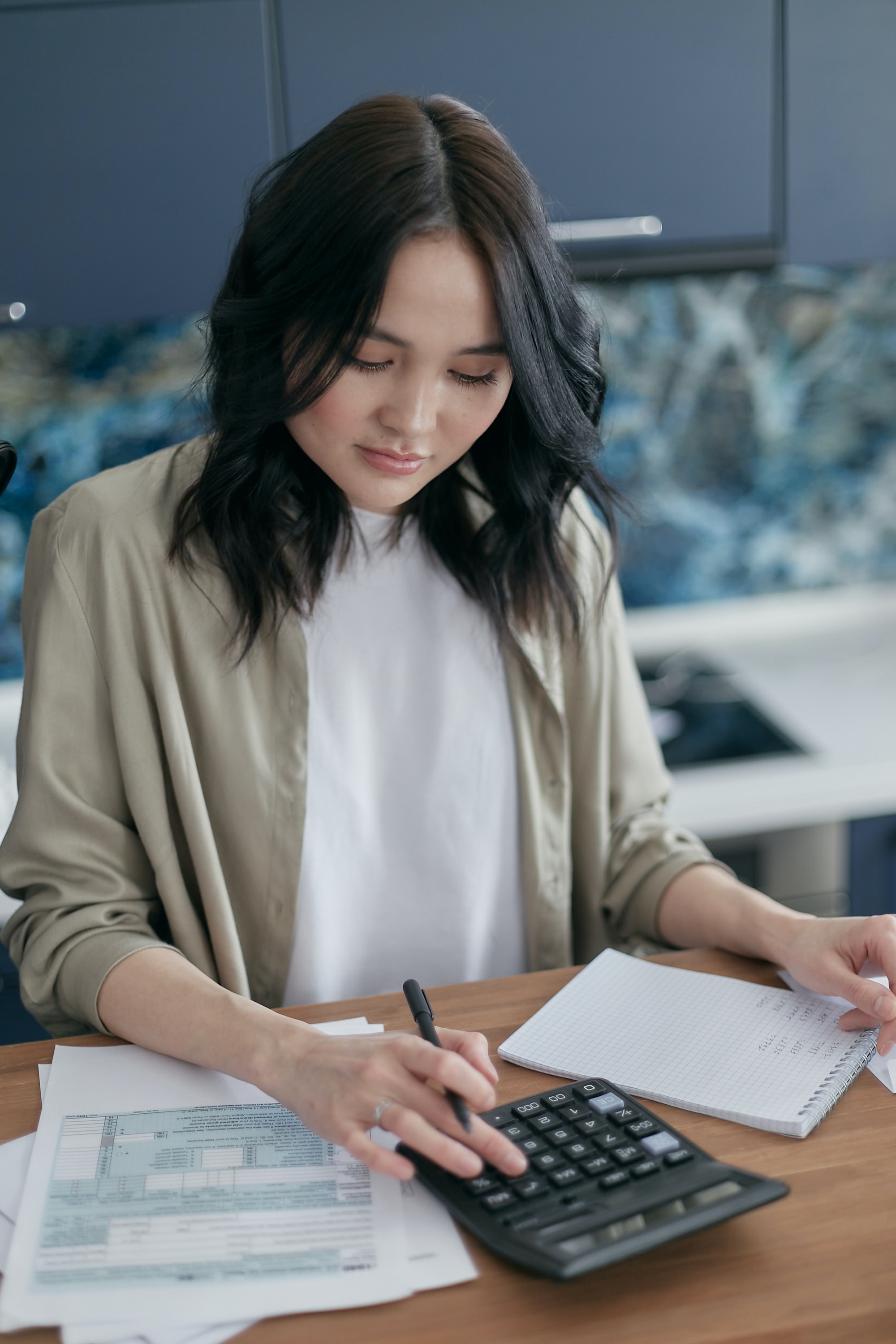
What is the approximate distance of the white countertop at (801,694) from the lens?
1787 millimetres

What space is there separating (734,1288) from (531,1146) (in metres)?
0.15

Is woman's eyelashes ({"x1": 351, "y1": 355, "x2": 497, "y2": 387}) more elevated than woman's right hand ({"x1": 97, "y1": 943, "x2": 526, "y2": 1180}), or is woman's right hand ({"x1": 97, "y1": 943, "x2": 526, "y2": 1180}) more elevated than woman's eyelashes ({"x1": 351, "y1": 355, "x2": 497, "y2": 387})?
woman's eyelashes ({"x1": 351, "y1": 355, "x2": 497, "y2": 387})

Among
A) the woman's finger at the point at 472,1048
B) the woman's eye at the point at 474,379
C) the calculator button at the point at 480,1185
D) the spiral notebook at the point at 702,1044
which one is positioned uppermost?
the woman's eye at the point at 474,379

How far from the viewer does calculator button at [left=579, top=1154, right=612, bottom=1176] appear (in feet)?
2.56

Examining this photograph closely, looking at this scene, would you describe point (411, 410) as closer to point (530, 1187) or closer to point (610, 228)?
point (530, 1187)

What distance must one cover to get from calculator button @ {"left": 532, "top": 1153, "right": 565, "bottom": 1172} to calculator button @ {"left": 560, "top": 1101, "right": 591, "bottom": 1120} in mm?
41

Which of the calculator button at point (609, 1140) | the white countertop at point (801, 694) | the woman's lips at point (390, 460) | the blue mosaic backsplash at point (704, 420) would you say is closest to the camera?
the calculator button at point (609, 1140)

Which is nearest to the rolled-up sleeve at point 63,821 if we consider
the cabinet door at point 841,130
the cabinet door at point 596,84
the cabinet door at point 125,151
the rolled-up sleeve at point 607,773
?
the rolled-up sleeve at point 607,773

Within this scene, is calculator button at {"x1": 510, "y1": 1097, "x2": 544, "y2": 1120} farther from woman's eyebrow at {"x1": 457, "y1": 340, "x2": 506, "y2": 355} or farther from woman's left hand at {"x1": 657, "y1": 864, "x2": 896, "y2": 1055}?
woman's eyebrow at {"x1": 457, "y1": 340, "x2": 506, "y2": 355}

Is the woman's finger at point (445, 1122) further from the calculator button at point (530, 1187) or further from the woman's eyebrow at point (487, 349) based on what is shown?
the woman's eyebrow at point (487, 349)

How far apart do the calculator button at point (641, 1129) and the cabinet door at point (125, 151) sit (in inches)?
49.0

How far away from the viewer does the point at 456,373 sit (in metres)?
1.06

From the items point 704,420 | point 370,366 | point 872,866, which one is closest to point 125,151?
point 370,366

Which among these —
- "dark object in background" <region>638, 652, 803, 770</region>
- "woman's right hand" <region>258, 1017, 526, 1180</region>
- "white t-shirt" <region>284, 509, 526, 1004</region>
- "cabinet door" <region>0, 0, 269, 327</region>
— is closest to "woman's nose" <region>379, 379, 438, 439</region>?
"white t-shirt" <region>284, 509, 526, 1004</region>
